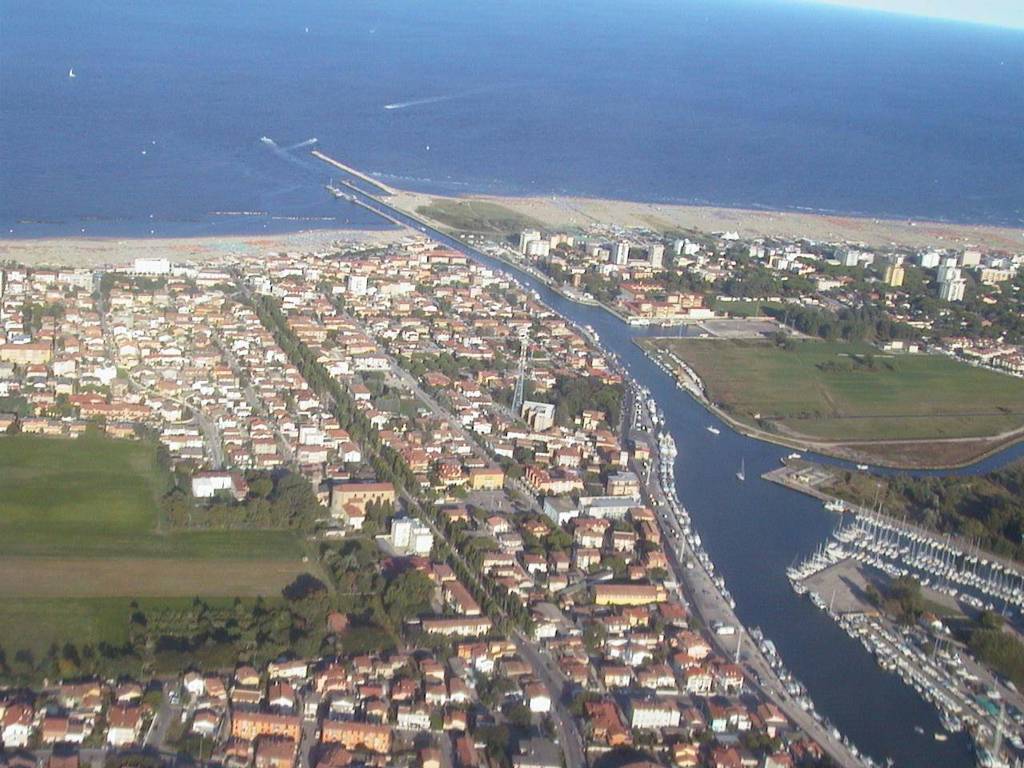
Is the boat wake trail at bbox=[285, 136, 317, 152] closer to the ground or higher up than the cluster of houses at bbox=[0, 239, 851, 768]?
higher up

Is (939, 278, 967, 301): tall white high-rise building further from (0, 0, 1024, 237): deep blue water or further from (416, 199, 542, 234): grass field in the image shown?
(0, 0, 1024, 237): deep blue water

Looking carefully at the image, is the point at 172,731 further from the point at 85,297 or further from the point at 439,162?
the point at 439,162

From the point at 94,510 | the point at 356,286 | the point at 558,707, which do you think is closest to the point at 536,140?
the point at 356,286

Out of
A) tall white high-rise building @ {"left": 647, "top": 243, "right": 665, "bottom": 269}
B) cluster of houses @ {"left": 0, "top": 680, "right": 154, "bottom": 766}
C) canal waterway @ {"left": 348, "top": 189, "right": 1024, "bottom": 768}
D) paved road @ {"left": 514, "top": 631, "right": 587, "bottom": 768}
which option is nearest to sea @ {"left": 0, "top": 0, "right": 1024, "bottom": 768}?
canal waterway @ {"left": 348, "top": 189, "right": 1024, "bottom": 768}

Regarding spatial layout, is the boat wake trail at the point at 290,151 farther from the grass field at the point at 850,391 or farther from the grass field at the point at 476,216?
the grass field at the point at 850,391

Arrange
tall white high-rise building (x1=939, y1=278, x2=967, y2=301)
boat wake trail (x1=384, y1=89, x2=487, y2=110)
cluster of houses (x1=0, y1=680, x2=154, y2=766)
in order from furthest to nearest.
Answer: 1. boat wake trail (x1=384, y1=89, x2=487, y2=110)
2. tall white high-rise building (x1=939, y1=278, x2=967, y2=301)
3. cluster of houses (x1=0, y1=680, x2=154, y2=766)

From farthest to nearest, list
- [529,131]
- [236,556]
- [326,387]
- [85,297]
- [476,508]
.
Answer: [529,131], [85,297], [326,387], [476,508], [236,556]

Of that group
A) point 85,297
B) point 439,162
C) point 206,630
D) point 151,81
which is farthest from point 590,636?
point 151,81
